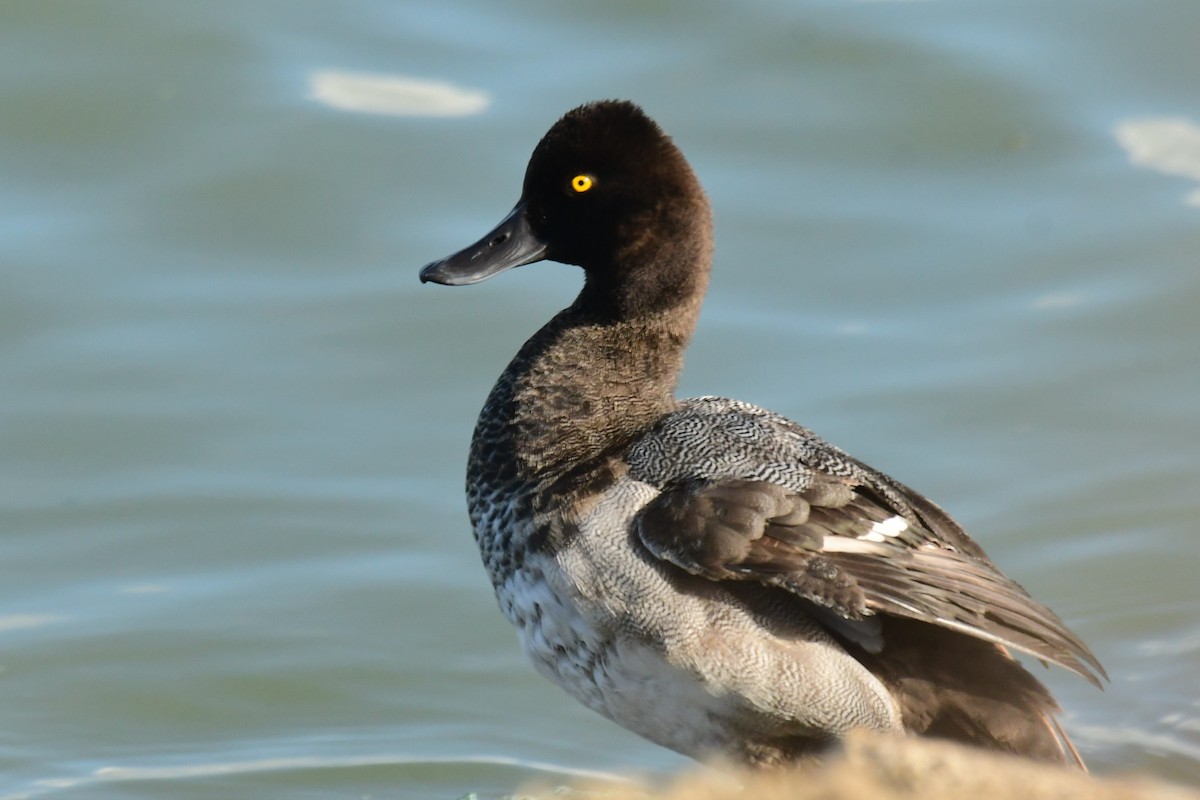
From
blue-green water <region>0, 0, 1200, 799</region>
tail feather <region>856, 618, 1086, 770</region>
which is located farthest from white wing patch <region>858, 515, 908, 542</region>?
blue-green water <region>0, 0, 1200, 799</region>

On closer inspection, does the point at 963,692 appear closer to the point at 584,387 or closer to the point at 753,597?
the point at 753,597

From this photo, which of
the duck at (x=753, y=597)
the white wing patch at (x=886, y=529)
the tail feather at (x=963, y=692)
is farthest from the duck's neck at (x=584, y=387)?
the tail feather at (x=963, y=692)

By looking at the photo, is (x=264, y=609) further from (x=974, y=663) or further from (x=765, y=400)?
(x=974, y=663)

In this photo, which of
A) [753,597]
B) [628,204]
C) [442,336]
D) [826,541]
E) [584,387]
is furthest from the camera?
[442,336]

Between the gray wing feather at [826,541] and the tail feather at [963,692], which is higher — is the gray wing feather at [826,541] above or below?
above

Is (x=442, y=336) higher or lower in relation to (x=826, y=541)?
higher

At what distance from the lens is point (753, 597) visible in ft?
15.6

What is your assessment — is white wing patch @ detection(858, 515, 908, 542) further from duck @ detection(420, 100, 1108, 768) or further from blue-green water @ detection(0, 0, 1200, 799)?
blue-green water @ detection(0, 0, 1200, 799)

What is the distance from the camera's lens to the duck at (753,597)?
4.64 m

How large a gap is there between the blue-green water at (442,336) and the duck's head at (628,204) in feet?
5.60

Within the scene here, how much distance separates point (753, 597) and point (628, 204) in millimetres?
1391

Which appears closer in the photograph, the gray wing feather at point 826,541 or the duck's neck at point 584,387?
the gray wing feather at point 826,541

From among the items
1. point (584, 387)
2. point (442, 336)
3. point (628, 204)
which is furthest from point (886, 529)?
point (442, 336)

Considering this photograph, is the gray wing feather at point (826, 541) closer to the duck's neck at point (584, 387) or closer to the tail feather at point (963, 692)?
the tail feather at point (963, 692)
